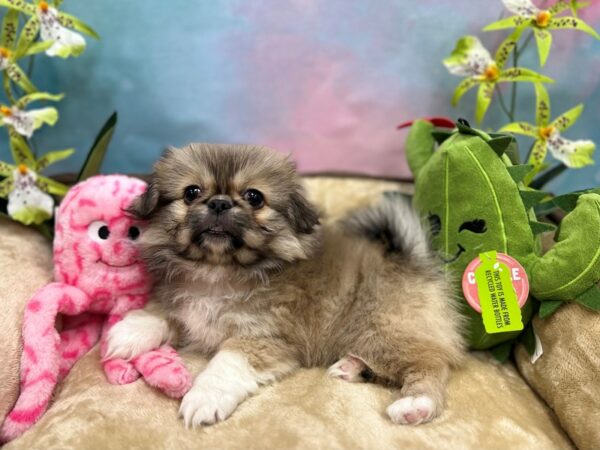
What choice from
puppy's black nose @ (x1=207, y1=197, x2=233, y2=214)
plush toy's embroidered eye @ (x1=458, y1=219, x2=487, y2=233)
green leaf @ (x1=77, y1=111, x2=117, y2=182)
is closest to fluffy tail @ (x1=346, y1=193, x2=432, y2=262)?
plush toy's embroidered eye @ (x1=458, y1=219, x2=487, y2=233)

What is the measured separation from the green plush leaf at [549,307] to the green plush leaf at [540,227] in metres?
0.24

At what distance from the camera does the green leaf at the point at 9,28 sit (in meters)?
2.09

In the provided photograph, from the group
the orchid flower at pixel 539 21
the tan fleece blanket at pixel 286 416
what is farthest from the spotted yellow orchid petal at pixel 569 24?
the tan fleece blanket at pixel 286 416

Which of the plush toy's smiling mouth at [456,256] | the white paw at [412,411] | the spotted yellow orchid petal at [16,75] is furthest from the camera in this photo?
the spotted yellow orchid petal at [16,75]

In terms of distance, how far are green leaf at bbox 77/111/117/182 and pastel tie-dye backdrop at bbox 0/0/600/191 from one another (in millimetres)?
428

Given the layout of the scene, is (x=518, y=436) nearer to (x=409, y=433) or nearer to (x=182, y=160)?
(x=409, y=433)

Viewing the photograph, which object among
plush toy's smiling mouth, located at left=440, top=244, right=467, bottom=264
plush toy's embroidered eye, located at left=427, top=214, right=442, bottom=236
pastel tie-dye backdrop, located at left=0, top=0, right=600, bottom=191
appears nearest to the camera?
plush toy's smiling mouth, located at left=440, top=244, right=467, bottom=264

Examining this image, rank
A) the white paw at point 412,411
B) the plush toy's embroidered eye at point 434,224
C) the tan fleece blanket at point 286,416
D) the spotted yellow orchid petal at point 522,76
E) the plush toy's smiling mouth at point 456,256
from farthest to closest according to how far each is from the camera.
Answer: the spotted yellow orchid petal at point 522,76 → the plush toy's embroidered eye at point 434,224 → the plush toy's smiling mouth at point 456,256 → the white paw at point 412,411 → the tan fleece blanket at point 286,416

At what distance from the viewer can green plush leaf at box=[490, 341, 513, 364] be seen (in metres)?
2.01

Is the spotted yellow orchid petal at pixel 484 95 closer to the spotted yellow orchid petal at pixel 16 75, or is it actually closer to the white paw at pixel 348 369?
the white paw at pixel 348 369

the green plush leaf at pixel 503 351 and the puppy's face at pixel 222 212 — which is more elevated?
the puppy's face at pixel 222 212

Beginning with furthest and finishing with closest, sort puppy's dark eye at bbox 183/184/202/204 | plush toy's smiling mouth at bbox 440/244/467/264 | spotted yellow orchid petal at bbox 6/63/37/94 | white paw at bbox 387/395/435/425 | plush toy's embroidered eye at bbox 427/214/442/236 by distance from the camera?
spotted yellow orchid petal at bbox 6/63/37/94 < plush toy's embroidered eye at bbox 427/214/442/236 < plush toy's smiling mouth at bbox 440/244/467/264 < puppy's dark eye at bbox 183/184/202/204 < white paw at bbox 387/395/435/425

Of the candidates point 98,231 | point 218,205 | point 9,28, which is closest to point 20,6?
point 9,28

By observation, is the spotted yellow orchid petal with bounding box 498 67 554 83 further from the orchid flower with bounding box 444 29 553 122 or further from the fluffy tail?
the fluffy tail
